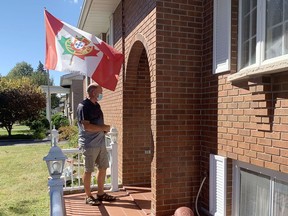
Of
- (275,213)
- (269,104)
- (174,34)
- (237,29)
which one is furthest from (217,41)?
(275,213)

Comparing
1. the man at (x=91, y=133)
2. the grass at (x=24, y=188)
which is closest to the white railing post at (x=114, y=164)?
the man at (x=91, y=133)

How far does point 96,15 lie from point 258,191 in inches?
237

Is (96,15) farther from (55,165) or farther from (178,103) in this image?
(55,165)

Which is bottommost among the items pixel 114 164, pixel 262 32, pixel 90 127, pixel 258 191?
pixel 114 164

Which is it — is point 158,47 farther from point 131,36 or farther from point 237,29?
point 131,36

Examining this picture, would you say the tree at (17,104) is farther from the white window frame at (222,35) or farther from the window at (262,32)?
the window at (262,32)

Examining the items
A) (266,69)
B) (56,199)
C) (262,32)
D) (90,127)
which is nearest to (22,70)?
(90,127)

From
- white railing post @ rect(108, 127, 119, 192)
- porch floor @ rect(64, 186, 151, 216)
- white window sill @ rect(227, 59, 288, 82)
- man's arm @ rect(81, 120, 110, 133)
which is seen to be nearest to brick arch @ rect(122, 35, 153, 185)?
white railing post @ rect(108, 127, 119, 192)

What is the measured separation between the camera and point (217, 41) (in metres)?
3.56

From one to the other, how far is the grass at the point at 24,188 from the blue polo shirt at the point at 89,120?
1.47 m

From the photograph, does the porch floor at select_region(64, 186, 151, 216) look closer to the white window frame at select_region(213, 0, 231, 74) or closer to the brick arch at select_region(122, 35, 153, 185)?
the brick arch at select_region(122, 35, 153, 185)

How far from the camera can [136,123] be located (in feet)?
18.7

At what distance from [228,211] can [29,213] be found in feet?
11.2

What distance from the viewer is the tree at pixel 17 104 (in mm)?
21609
